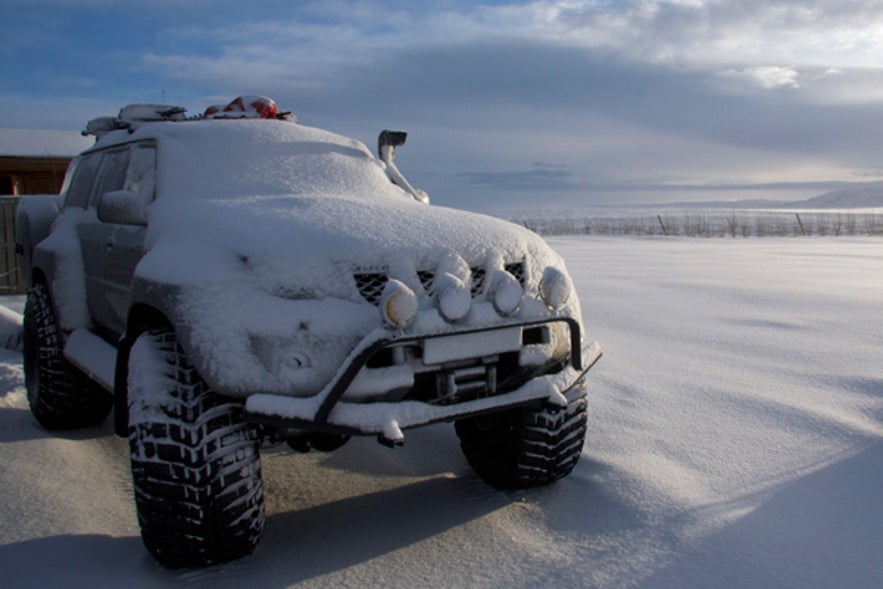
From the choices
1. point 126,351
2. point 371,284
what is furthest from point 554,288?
point 126,351

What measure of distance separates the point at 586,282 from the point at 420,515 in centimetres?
628

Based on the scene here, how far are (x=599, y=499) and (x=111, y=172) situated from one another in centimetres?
314

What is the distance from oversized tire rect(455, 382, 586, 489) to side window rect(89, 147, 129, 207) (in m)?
2.32

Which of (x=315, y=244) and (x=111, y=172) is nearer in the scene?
(x=315, y=244)

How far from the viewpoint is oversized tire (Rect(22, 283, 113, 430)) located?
4.05 metres

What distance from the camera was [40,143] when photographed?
65.0ft

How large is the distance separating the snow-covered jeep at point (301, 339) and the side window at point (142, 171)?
34 mm

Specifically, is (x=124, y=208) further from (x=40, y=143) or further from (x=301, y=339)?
(x=40, y=143)

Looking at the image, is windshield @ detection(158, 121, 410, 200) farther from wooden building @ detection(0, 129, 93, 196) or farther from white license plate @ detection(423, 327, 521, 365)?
wooden building @ detection(0, 129, 93, 196)

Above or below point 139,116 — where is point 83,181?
below

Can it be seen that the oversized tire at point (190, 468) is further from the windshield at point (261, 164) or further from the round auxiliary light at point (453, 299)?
the windshield at point (261, 164)

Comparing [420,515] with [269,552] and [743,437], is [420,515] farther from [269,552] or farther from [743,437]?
[743,437]

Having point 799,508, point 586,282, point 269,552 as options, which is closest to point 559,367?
point 799,508

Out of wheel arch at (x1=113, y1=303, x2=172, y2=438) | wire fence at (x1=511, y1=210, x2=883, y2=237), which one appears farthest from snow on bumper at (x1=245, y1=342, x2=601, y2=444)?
wire fence at (x1=511, y1=210, x2=883, y2=237)
